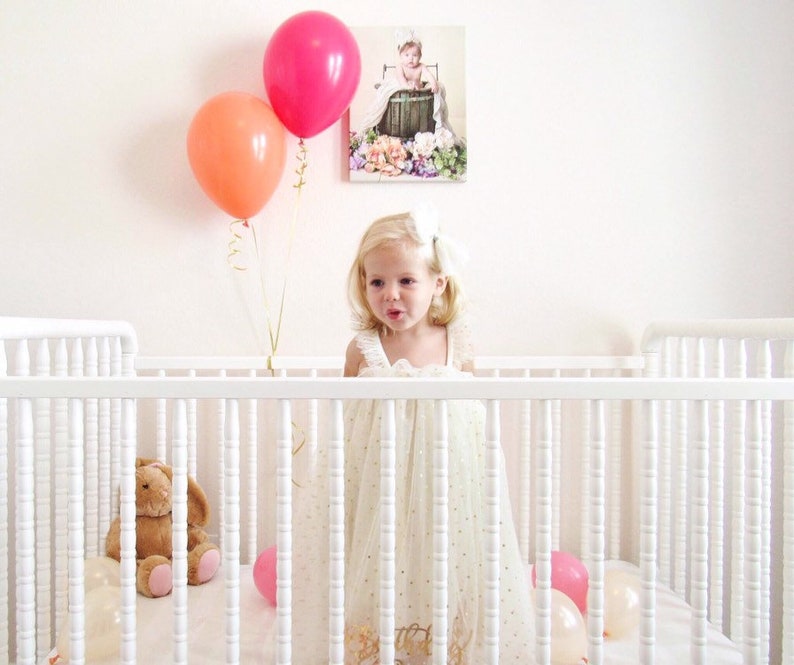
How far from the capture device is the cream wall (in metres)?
1.81

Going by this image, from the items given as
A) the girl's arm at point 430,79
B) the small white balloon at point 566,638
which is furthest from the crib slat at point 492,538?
the girl's arm at point 430,79

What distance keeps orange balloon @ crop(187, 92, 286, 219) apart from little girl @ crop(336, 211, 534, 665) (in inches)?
17.0

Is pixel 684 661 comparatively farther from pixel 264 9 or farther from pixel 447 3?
pixel 264 9

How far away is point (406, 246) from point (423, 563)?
59cm

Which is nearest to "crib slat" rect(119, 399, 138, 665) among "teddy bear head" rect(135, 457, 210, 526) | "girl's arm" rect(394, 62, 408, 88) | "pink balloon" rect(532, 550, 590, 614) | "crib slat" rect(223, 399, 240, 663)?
"crib slat" rect(223, 399, 240, 663)

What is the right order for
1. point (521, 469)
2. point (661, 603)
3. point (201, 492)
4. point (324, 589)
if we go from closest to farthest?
1. point (324, 589)
2. point (661, 603)
3. point (201, 492)
4. point (521, 469)

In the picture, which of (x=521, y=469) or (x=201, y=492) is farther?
(x=521, y=469)

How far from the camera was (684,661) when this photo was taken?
4.02ft

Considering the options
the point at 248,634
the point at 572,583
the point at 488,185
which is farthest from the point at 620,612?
the point at 488,185

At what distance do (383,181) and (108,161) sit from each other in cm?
75

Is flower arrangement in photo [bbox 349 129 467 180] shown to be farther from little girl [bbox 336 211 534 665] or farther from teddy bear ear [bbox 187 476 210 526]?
teddy bear ear [bbox 187 476 210 526]

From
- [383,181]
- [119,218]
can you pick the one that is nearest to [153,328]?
[119,218]

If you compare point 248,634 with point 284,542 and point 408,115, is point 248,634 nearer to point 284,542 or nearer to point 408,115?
point 284,542

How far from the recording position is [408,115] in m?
1.78
